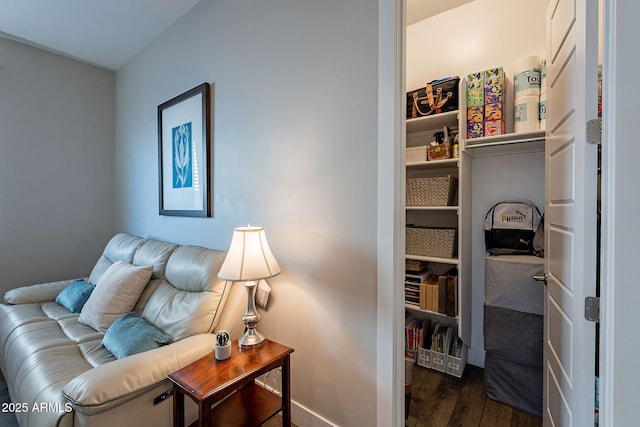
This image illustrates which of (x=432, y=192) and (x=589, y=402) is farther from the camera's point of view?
(x=432, y=192)

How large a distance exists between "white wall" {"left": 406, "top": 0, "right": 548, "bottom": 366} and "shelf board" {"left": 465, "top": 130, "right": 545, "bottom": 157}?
0.18 feet

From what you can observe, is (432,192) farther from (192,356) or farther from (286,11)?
(192,356)

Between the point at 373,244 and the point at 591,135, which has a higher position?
the point at 591,135

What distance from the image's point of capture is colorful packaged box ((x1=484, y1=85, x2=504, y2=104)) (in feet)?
5.77

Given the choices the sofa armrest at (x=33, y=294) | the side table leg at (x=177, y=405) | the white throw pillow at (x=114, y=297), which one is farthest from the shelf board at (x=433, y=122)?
the sofa armrest at (x=33, y=294)

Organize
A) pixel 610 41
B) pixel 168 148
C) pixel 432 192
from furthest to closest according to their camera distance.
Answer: pixel 168 148 < pixel 432 192 < pixel 610 41

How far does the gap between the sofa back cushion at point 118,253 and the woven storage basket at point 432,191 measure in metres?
2.22

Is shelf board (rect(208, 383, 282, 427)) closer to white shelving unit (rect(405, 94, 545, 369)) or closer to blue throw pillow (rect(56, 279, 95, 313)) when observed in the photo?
white shelving unit (rect(405, 94, 545, 369))

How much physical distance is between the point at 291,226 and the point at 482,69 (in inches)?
70.8

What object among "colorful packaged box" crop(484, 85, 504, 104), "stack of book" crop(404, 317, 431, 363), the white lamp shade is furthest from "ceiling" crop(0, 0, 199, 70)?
"stack of book" crop(404, 317, 431, 363)

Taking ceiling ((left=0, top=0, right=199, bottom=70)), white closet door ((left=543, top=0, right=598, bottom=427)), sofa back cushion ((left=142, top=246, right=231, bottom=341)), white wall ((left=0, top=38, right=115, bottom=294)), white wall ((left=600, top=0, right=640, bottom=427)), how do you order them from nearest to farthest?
white wall ((left=600, top=0, right=640, bottom=427)) < white closet door ((left=543, top=0, right=598, bottom=427)) < sofa back cushion ((left=142, top=246, right=231, bottom=341)) < ceiling ((left=0, top=0, right=199, bottom=70)) < white wall ((left=0, top=38, right=115, bottom=294))

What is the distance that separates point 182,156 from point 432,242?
2.08 meters

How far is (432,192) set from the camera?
199 centimetres

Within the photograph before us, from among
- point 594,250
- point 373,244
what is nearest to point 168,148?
point 373,244
